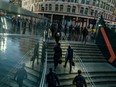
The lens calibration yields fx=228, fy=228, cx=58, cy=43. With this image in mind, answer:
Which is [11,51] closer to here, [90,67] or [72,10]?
[90,67]

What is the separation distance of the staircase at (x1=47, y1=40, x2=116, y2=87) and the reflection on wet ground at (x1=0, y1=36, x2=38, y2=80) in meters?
5.38

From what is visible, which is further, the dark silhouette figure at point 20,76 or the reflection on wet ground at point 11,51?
the dark silhouette figure at point 20,76

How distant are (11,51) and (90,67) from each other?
11144 millimetres

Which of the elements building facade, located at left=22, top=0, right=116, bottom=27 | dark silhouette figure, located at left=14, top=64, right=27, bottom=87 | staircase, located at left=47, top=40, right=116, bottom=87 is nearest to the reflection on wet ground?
dark silhouette figure, located at left=14, top=64, right=27, bottom=87

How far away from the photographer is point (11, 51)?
5793mm

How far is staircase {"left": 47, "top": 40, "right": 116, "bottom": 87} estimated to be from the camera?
13705mm

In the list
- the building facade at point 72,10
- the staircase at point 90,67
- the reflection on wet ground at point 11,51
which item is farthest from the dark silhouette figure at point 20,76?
the building facade at point 72,10

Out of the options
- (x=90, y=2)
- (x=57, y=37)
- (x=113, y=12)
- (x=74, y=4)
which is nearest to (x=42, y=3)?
(x=74, y=4)

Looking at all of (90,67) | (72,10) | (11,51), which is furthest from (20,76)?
(72,10)

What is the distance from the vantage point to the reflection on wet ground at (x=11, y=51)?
4.53m

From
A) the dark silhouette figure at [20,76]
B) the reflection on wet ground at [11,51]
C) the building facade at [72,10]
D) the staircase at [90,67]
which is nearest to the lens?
the reflection on wet ground at [11,51]

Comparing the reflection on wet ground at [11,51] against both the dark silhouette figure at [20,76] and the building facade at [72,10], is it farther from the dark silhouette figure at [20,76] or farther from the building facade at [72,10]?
the building facade at [72,10]

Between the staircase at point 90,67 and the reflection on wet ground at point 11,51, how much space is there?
538cm

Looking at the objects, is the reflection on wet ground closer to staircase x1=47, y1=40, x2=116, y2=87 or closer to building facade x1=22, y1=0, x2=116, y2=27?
staircase x1=47, y1=40, x2=116, y2=87
